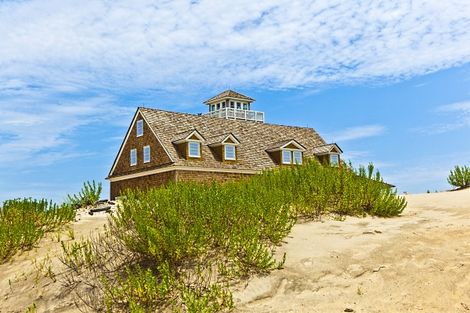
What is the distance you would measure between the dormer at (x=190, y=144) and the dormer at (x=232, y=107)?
1596 centimetres

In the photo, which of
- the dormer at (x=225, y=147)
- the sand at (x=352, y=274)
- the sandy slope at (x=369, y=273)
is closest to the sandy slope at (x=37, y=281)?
the sand at (x=352, y=274)

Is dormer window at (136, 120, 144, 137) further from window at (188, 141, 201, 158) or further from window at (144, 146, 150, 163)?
window at (188, 141, 201, 158)

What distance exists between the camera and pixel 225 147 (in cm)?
3419

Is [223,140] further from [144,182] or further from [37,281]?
[37,281]

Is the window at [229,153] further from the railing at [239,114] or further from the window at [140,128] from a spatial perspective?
the railing at [239,114]

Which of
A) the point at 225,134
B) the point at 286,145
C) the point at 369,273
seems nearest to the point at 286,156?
the point at 286,145

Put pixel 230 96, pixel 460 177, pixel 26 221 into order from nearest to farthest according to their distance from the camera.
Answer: pixel 26 221, pixel 460 177, pixel 230 96

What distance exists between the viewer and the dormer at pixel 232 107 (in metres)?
49.2

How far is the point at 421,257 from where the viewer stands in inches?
320

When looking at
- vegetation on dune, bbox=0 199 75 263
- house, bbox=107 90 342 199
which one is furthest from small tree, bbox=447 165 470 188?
vegetation on dune, bbox=0 199 75 263

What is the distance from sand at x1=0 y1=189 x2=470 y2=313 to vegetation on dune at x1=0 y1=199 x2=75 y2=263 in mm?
378

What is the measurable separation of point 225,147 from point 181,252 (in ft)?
86.9

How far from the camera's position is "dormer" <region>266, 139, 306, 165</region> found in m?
37.1

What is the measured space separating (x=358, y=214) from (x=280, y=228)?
11.8ft
